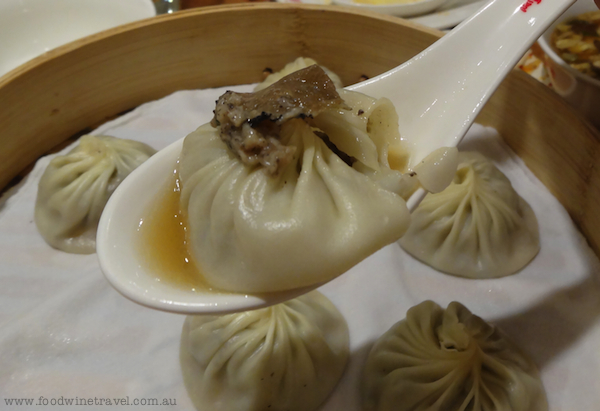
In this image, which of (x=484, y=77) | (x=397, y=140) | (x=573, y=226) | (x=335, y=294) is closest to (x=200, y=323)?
(x=335, y=294)

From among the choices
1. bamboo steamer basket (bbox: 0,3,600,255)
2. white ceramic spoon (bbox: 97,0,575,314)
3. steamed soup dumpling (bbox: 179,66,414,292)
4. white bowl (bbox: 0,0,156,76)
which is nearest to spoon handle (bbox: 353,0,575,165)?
white ceramic spoon (bbox: 97,0,575,314)

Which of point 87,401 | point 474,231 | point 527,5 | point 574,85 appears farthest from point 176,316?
point 574,85

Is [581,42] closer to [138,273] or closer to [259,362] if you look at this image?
[259,362]

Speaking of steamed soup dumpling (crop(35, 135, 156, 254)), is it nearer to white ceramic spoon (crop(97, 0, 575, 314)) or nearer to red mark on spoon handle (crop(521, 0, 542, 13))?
white ceramic spoon (crop(97, 0, 575, 314))

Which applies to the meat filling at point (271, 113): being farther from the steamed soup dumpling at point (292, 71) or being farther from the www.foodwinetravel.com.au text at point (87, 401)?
the steamed soup dumpling at point (292, 71)

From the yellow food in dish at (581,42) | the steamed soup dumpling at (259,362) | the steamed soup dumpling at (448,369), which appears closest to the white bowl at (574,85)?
the yellow food in dish at (581,42)

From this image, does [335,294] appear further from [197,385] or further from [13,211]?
[13,211]
